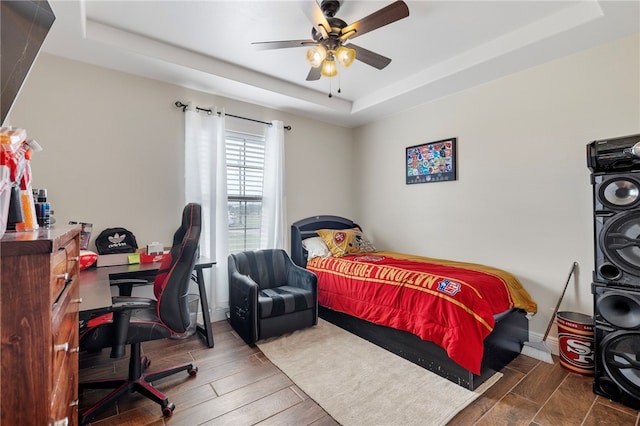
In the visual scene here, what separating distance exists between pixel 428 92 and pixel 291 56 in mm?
1603

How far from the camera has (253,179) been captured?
3725 mm

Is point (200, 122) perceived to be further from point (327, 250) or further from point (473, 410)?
point (473, 410)

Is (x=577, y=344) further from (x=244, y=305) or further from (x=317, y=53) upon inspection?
(x=317, y=53)

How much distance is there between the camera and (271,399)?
78.3 inches

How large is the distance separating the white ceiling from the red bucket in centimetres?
224

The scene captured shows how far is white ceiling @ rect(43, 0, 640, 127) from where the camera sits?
7.18 ft

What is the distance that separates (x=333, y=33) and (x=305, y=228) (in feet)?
8.31

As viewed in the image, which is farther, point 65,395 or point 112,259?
point 112,259

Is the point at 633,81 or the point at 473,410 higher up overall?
the point at 633,81

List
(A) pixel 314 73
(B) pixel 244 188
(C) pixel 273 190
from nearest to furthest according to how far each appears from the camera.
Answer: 1. (A) pixel 314 73
2. (B) pixel 244 188
3. (C) pixel 273 190

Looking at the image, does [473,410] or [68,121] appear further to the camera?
[68,121]

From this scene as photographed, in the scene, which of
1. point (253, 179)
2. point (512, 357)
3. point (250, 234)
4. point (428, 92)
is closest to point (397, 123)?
point (428, 92)

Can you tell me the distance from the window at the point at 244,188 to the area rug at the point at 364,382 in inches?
51.9

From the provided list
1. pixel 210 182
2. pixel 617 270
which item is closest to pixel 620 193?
pixel 617 270
